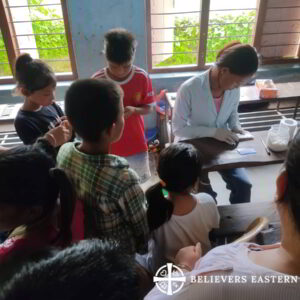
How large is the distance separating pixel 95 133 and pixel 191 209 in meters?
0.51

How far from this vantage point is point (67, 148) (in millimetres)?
1116

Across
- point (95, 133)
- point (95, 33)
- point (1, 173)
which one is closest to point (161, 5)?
point (95, 33)

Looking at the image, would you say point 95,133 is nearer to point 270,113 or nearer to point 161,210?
point 161,210

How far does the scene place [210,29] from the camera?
10.9 feet

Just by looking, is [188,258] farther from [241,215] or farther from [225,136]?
[225,136]

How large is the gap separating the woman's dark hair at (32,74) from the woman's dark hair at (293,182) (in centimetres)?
132

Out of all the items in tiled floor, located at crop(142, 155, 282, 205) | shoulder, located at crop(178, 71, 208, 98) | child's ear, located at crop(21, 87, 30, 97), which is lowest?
tiled floor, located at crop(142, 155, 282, 205)

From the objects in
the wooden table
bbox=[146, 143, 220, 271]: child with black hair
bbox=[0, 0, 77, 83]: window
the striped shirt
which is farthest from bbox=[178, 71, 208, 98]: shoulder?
bbox=[0, 0, 77, 83]: window

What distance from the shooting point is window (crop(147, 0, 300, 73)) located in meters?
3.17

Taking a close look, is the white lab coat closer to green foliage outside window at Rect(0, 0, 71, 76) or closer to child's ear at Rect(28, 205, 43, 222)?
child's ear at Rect(28, 205, 43, 222)

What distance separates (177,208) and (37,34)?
9.36 feet

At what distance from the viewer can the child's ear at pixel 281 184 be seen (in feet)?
1.95

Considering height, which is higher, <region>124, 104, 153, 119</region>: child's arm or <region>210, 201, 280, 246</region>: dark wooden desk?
<region>124, 104, 153, 119</region>: child's arm

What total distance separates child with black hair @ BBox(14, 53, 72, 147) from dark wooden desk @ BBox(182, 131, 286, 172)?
0.80m
